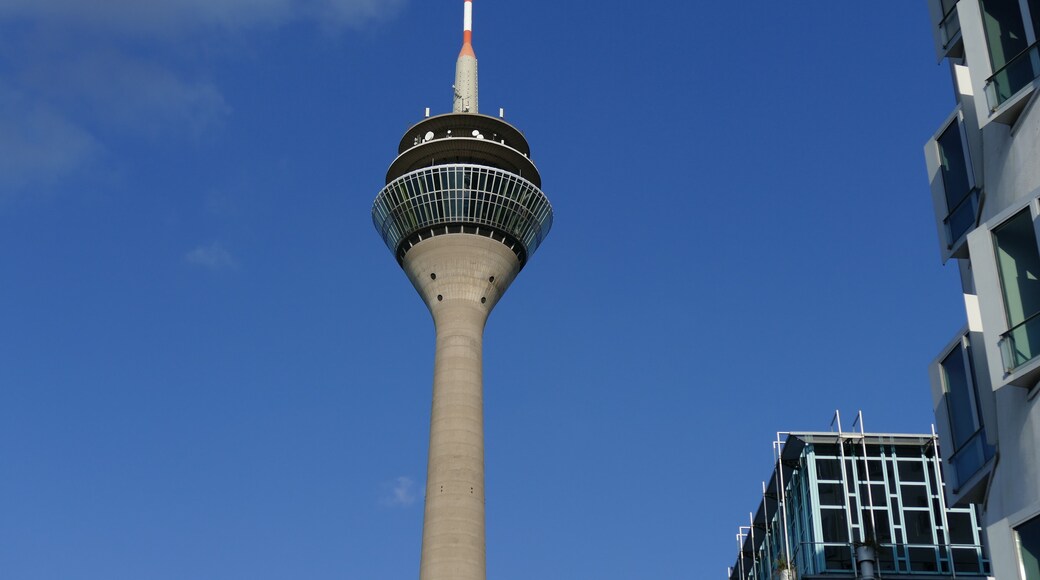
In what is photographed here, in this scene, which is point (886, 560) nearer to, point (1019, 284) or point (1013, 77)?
point (1013, 77)

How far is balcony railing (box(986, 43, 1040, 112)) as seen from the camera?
23.1 meters

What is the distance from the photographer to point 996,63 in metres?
24.2

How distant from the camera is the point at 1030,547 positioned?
2097 cm

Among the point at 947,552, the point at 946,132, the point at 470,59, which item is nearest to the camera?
the point at 946,132

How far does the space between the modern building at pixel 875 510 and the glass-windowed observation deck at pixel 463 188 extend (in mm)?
43649

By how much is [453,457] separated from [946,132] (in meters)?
61.4

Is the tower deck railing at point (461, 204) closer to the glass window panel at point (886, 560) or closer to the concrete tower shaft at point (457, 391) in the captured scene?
the concrete tower shaft at point (457, 391)

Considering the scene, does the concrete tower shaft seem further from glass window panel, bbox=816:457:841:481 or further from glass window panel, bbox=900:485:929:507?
glass window panel, bbox=900:485:929:507

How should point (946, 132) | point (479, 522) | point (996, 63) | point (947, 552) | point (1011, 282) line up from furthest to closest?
point (479, 522), point (947, 552), point (946, 132), point (996, 63), point (1011, 282)

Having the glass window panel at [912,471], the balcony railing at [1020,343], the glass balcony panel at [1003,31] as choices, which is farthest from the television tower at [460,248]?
the balcony railing at [1020,343]

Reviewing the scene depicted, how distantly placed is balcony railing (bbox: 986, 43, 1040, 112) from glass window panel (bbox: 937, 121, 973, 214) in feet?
6.12

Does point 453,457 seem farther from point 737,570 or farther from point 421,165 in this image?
point 421,165

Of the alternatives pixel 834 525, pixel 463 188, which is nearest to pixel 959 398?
pixel 834 525

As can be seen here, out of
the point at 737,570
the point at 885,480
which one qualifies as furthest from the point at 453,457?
the point at 885,480
